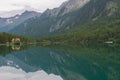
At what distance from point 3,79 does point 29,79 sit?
4562mm

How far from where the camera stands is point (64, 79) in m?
50.0

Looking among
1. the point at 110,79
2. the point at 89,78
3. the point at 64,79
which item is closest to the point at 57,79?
the point at 64,79

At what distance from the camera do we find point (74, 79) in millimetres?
48281

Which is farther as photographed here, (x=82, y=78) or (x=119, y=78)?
(x=82, y=78)

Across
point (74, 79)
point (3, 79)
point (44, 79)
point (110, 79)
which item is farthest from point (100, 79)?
point (3, 79)

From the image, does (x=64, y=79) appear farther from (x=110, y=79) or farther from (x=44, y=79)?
(x=110, y=79)

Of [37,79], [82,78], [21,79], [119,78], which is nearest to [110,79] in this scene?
[119,78]

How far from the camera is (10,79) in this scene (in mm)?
48469

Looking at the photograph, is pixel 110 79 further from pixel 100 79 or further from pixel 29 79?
pixel 29 79

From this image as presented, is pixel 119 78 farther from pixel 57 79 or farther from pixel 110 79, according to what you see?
pixel 57 79

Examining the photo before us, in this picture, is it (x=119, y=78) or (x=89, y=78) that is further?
(x=89, y=78)

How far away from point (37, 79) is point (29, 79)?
5.88 ft

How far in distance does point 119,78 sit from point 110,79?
1.46m

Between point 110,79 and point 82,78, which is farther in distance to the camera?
point 82,78
